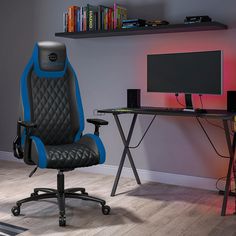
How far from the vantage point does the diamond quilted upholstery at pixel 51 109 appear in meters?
3.30

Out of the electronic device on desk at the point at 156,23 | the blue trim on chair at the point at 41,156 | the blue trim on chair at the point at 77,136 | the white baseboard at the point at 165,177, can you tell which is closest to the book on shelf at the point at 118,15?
the electronic device on desk at the point at 156,23

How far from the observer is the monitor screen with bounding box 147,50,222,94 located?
11.5 feet

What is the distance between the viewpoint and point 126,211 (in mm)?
3223

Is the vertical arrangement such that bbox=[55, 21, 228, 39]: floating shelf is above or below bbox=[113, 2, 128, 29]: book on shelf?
below

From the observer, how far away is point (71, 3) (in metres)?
4.57

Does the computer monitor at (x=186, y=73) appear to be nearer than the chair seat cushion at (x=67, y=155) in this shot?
No

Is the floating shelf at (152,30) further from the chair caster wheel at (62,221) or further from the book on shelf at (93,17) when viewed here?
the chair caster wheel at (62,221)

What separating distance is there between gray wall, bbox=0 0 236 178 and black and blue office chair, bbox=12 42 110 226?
1.02 meters

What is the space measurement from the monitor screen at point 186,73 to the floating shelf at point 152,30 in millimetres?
227

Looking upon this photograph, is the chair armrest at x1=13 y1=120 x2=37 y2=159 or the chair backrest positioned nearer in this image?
the chair armrest at x1=13 y1=120 x2=37 y2=159

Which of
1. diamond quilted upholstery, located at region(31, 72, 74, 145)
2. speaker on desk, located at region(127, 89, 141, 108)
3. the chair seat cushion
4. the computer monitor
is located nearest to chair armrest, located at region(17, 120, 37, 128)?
the chair seat cushion

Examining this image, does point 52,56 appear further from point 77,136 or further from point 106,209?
point 106,209

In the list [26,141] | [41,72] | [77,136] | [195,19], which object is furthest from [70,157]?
[195,19]

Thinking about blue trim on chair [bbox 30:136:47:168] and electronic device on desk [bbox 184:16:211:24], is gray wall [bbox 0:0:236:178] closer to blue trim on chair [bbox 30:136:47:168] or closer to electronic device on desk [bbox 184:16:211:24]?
electronic device on desk [bbox 184:16:211:24]
